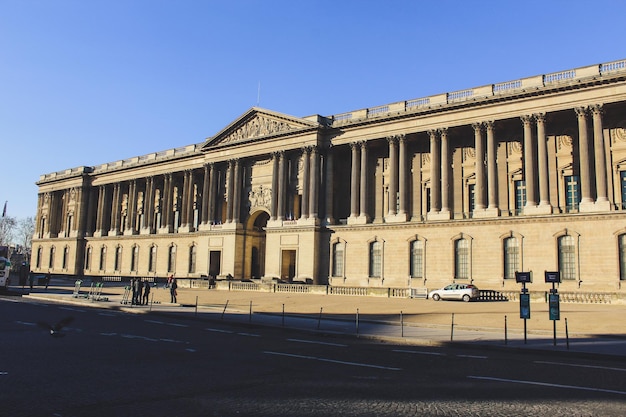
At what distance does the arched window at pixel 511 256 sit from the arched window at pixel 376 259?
1255 cm

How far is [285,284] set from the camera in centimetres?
5422

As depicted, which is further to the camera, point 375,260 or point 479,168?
point 375,260

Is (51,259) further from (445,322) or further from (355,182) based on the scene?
(445,322)

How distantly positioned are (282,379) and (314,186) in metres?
47.7

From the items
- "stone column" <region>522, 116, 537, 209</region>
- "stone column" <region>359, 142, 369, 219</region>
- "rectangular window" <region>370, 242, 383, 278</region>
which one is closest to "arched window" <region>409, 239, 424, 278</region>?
"rectangular window" <region>370, 242, 383, 278</region>

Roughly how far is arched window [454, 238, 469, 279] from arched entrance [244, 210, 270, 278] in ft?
83.2

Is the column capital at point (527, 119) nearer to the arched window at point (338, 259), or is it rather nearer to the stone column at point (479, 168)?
the stone column at point (479, 168)

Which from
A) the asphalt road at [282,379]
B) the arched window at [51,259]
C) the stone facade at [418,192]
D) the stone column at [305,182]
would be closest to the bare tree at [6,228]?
the arched window at [51,259]

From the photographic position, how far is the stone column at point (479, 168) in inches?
1929

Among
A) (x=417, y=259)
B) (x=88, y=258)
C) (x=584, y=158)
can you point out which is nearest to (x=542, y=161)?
(x=584, y=158)

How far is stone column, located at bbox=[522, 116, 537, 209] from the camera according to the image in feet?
152

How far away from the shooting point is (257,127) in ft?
213

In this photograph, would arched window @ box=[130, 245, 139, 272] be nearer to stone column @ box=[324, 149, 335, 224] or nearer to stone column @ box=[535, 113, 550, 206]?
stone column @ box=[324, 149, 335, 224]

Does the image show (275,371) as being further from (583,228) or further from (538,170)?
(538,170)
